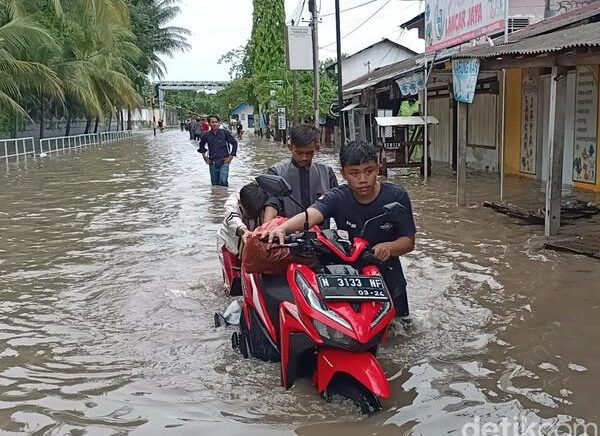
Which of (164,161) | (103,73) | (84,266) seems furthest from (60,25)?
(84,266)

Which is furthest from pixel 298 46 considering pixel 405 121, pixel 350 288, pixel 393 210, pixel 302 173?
pixel 350 288

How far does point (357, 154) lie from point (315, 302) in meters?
0.98

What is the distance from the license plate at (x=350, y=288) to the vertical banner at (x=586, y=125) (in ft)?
31.8

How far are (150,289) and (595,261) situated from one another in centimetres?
442

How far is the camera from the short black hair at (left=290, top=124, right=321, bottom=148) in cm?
493

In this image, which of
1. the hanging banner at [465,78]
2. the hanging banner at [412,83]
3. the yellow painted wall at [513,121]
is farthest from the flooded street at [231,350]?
the yellow painted wall at [513,121]

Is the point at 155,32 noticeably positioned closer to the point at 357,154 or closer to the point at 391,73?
the point at 391,73

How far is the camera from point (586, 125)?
1228 centimetres

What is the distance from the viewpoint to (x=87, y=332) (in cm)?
534

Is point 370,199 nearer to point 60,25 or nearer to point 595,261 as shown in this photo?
point 595,261

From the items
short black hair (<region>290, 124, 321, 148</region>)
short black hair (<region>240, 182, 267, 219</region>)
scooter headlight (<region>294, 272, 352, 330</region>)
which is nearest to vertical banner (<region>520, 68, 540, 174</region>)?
short black hair (<region>290, 124, 321, 148</region>)

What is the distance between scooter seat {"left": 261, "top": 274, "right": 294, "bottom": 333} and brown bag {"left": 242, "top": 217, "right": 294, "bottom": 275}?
110 mm

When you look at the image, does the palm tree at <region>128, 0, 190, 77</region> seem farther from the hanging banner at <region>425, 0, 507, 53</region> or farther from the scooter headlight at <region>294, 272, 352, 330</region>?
the scooter headlight at <region>294, 272, 352, 330</region>

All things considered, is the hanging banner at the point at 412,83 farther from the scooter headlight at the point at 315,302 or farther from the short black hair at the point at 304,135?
the scooter headlight at the point at 315,302
